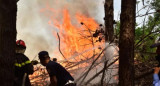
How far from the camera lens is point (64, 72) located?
3.97 m

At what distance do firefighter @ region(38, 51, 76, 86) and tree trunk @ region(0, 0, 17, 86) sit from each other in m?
1.52

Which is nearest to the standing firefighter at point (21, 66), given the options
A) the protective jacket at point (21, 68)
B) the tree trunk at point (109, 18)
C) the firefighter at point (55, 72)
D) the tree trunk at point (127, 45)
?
the protective jacket at point (21, 68)

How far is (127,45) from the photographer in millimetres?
4824

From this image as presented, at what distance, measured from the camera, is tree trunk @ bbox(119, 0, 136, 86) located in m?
4.81

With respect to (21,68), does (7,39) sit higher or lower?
higher

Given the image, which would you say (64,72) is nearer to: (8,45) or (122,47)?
(122,47)

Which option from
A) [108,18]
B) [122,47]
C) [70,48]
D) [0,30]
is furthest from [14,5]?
[70,48]

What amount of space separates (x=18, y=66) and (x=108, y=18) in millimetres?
4636

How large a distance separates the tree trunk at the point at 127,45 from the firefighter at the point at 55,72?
1.35 meters

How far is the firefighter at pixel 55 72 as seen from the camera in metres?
3.79

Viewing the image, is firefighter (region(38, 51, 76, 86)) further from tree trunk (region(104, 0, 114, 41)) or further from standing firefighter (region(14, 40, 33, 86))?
tree trunk (region(104, 0, 114, 41))

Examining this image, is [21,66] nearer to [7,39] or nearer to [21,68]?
[21,68]

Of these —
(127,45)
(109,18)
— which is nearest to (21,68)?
(127,45)

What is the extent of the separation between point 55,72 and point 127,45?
178 centimetres
